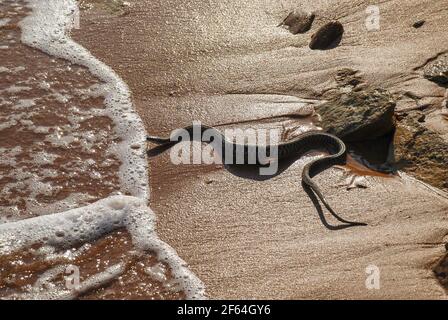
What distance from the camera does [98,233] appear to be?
17.5 ft

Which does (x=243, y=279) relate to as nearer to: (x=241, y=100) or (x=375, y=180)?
(x=375, y=180)

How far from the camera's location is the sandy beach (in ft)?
15.9

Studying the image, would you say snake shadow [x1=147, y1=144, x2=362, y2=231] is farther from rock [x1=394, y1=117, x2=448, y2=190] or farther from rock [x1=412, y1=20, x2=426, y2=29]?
rock [x1=412, y1=20, x2=426, y2=29]

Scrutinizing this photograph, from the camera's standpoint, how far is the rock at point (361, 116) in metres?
6.19

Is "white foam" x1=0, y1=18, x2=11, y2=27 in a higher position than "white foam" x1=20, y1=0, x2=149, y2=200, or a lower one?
higher

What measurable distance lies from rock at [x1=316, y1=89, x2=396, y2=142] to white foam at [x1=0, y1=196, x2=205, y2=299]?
222 cm

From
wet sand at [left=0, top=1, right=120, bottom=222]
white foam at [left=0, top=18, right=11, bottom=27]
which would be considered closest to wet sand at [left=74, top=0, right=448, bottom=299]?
wet sand at [left=0, top=1, right=120, bottom=222]

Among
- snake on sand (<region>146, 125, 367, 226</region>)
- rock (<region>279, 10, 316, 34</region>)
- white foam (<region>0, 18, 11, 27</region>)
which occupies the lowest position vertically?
snake on sand (<region>146, 125, 367, 226</region>)

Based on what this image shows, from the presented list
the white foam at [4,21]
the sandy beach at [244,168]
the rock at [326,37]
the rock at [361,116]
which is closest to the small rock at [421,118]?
the sandy beach at [244,168]

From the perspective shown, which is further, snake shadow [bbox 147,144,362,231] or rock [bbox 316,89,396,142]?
rock [bbox 316,89,396,142]

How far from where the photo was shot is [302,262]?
16.2 feet
